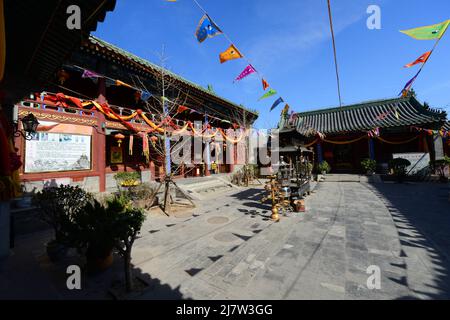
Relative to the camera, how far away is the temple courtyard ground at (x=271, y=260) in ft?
10.2

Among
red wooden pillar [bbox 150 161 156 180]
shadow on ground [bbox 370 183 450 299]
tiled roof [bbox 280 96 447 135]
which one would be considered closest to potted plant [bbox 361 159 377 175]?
tiled roof [bbox 280 96 447 135]

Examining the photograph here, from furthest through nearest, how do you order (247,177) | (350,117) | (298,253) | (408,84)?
(350,117)
(247,177)
(408,84)
(298,253)

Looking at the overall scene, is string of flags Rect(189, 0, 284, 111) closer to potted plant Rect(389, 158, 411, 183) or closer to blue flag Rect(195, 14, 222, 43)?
blue flag Rect(195, 14, 222, 43)

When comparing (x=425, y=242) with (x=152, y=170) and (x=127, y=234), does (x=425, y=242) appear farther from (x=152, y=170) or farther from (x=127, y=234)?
(x=152, y=170)

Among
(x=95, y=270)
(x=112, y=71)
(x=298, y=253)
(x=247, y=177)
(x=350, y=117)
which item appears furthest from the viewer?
(x=350, y=117)

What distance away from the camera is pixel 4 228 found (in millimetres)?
4031

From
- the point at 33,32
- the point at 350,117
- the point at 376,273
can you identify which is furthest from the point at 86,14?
the point at 350,117

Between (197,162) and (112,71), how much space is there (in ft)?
28.3

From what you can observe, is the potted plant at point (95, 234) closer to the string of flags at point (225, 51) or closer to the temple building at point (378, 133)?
the string of flags at point (225, 51)

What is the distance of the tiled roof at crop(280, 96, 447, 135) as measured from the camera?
17531 millimetres

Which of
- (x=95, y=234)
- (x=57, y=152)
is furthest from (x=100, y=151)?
(x=95, y=234)

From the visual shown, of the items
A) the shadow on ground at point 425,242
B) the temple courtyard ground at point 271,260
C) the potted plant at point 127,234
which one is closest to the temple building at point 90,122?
the temple courtyard ground at point 271,260
